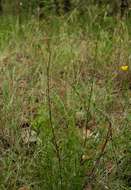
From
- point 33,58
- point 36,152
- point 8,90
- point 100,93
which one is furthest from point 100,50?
point 36,152

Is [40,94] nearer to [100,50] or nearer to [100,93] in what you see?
[100,93]

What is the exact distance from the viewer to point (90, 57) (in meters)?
4.07

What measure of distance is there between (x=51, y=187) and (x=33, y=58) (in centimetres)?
195

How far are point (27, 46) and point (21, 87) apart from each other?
108 centimetres

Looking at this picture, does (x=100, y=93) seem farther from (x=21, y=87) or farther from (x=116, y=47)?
(x=116, y=47)

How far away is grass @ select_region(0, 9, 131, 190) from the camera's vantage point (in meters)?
2.38

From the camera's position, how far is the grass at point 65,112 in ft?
7.80

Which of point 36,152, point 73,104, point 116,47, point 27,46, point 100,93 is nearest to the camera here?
point 36,152

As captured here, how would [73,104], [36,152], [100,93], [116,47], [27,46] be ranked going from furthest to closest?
[27,46] → [116,47] → [100,93] → [73,104] → [36,152]

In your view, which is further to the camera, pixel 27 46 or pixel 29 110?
pixel 27 46

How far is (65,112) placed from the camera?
9.11ft

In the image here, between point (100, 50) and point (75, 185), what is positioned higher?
point (100, 50)

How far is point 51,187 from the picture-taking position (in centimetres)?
232

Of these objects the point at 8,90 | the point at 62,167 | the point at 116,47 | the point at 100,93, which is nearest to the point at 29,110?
the point at 8,90
